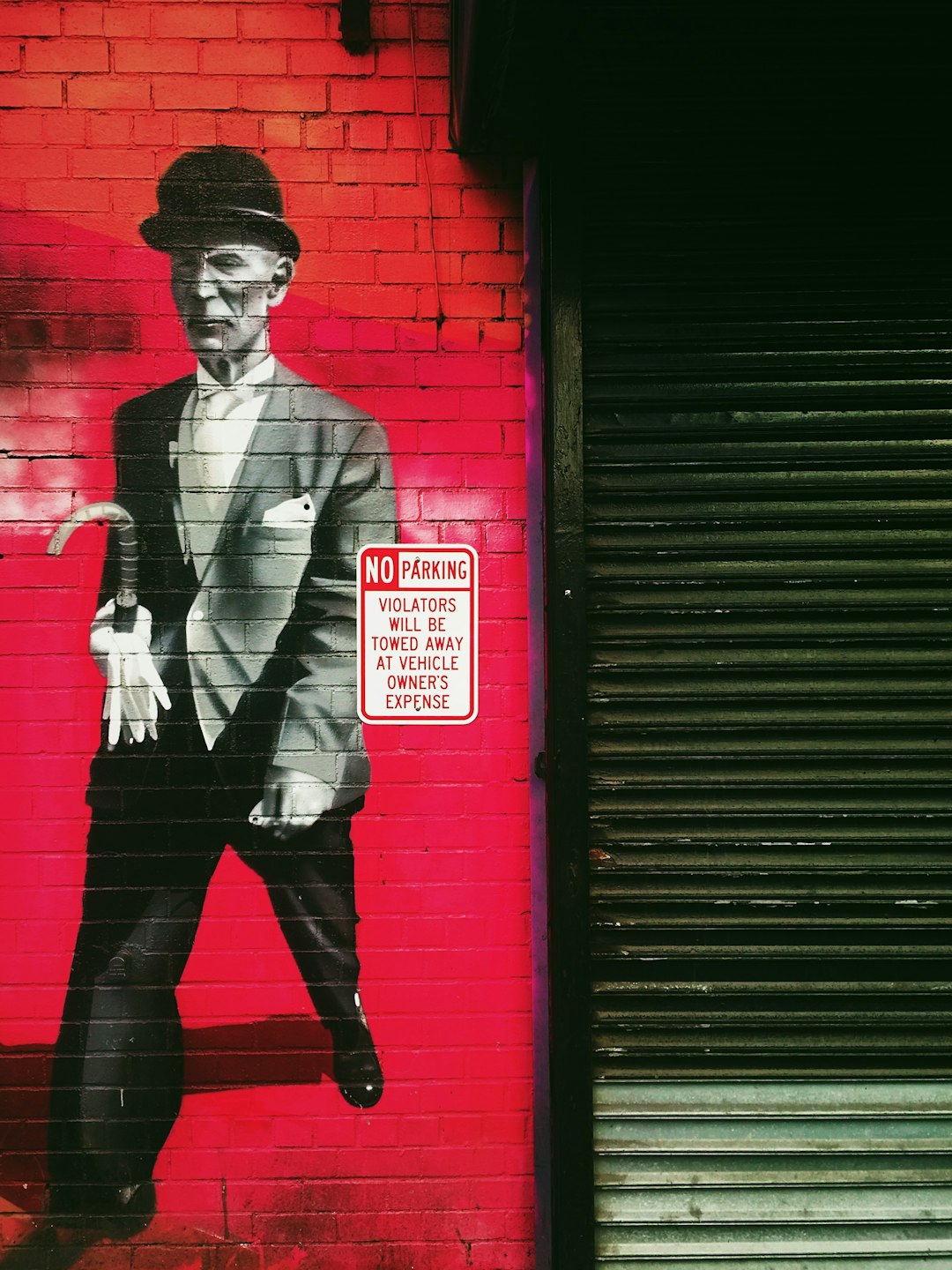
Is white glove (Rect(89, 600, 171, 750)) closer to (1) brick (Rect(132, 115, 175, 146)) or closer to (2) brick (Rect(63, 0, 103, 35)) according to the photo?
(1) brick (Rect(132, 115, 175, 146))

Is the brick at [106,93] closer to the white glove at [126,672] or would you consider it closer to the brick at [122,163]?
the brick at [122,163]

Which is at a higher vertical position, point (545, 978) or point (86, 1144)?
point (545, 978)

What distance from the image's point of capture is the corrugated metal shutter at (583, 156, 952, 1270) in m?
2.29

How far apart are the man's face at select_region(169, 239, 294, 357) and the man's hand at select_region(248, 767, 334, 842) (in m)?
1.31

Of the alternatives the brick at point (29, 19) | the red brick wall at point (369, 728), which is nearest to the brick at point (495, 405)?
the red brick wall at point (369, 728)

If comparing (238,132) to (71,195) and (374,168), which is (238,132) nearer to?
(374,168)

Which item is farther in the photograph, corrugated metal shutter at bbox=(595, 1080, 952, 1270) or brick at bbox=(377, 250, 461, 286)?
brick at bbox=(377, 250, 461, 286)

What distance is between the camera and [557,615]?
231cm

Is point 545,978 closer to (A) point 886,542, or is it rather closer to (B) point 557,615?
(B) point 557,615

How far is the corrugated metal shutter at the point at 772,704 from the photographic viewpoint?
229 centimetres

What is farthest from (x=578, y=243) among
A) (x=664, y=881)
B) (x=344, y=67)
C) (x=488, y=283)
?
(x=664, y=881)

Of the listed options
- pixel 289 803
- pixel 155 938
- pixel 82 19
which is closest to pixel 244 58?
pixel 82 19

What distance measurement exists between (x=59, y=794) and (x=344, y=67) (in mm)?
2359

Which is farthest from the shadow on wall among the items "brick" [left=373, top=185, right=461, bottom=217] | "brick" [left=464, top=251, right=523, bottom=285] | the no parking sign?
"brick" [left=373, top=185, right=461, bottom=217]
